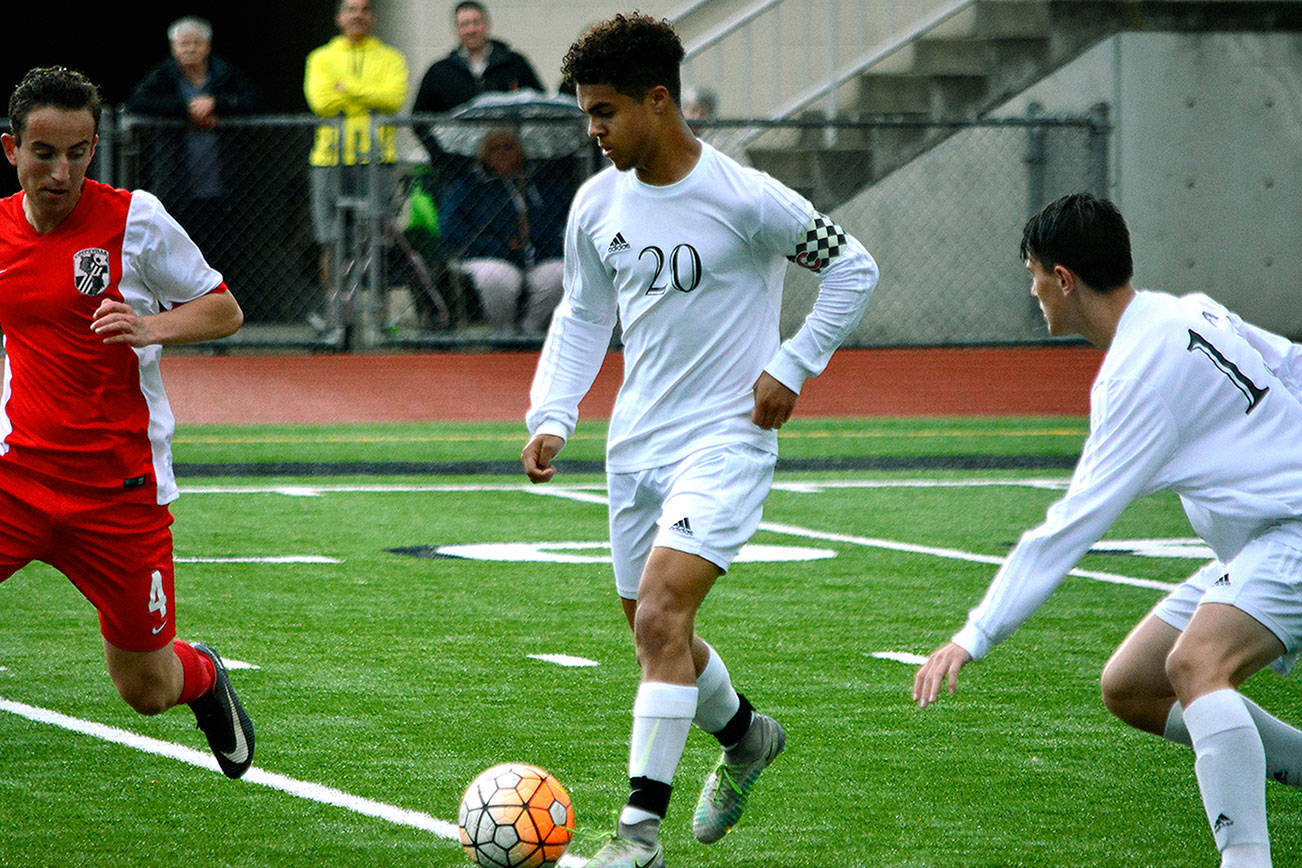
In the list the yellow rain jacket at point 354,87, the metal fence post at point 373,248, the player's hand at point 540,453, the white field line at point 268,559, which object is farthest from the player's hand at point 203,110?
the player's hand at point 540,453

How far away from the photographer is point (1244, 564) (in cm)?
425

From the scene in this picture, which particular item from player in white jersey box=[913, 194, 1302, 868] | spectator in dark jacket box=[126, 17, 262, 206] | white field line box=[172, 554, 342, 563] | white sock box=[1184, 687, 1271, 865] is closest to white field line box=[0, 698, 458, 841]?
player in white jersey box=[913, 194, 1302, 868]

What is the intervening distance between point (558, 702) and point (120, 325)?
213cm

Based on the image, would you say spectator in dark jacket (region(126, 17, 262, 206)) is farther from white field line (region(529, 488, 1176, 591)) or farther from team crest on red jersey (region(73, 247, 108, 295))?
team crest on red jersey (region(73, 247, 108, 295))

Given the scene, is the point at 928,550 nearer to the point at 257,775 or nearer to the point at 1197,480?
the point at 257,775

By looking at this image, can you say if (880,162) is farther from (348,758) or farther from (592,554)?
(348,758)

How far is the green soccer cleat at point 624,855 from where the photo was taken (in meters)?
4.41

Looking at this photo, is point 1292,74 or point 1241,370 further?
point 1292,74

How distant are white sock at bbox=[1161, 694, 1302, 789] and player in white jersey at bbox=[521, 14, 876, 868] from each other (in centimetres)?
117

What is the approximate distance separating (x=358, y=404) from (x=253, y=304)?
172cm

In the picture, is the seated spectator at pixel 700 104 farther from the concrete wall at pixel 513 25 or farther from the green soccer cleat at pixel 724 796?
the green soccer cleat at pixel 724 796

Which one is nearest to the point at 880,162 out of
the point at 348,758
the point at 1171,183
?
the point at 1171,183

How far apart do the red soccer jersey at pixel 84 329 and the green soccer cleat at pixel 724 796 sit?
168cm

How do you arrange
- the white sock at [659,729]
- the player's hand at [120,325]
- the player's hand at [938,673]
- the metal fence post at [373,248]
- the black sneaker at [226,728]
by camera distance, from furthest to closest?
1. the metal fence post at [373,248]
2. the black sneaker at [226,728]
3. the player's hand at [120,325]
4. the white sock at [659,729]
5. the player's hand at [938,673]
